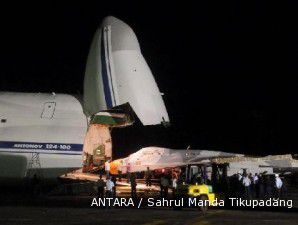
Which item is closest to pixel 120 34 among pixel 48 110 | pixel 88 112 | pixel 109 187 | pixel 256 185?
pixel 88 112

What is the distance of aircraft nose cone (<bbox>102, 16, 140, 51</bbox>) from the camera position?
2673cm

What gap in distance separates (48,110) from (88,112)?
2001 millimetres

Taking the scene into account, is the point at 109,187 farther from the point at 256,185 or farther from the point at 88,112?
the point at 256,185

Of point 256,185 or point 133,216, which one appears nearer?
point 133,216

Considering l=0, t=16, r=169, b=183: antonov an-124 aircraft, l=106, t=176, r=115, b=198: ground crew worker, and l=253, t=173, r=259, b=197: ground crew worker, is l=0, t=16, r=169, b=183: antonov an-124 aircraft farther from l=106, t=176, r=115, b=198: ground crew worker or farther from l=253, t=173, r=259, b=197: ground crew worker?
l=253, t=173, r=259, b=197: ground crew worker

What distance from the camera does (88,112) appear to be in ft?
90.3

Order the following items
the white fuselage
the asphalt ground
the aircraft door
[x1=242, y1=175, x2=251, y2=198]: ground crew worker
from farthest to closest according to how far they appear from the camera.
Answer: [x1=242, y1=175, x2=251, y2=198]: ground crew worker < the aircraft door < the white fuselage < the asphalt ground

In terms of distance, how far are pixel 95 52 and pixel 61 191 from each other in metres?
13.7

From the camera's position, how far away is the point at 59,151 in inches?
1038

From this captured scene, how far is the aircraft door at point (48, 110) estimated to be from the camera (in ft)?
90.2

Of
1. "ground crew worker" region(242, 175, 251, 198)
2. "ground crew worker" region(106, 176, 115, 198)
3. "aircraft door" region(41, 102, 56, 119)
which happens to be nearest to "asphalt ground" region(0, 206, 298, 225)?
"ground crew worker" region(106, 176, 115, 198)

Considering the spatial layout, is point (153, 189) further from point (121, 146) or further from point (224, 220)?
point (224, 220)

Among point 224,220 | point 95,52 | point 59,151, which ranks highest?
point 95,52

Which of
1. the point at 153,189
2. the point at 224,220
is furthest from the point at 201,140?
the point at 224,220
